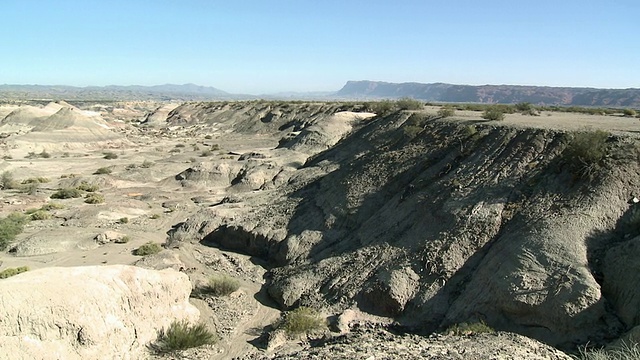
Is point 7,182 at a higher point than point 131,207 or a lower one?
higher

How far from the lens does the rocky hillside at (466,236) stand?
1076cm

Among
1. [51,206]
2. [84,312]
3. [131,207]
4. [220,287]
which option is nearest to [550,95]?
[131,207]

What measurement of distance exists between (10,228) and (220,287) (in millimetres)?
11279

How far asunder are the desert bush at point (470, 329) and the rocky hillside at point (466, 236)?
34 cm

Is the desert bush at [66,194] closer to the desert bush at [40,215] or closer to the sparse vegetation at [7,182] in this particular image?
the desert bush at [40,215]

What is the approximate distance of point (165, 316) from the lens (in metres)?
11.7

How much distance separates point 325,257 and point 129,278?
264 inches

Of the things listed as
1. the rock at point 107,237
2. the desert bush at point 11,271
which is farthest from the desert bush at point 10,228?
the desert bush at point 11,271

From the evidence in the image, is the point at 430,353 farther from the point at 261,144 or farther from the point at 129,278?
the point at 261,144

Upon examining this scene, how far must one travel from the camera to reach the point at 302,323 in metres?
12.3

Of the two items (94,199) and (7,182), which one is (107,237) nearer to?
(94,199)

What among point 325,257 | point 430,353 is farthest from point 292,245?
point 430,353

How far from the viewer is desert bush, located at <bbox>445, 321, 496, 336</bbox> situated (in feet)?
34.8

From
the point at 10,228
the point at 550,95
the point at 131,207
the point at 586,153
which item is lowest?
the point at 131,207
